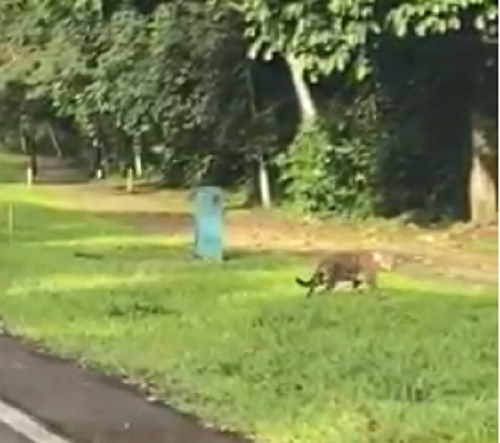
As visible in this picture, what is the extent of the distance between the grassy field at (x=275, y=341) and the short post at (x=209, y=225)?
57cm

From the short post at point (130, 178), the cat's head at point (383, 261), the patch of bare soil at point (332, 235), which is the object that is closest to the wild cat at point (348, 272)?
the cat's head at point (383, 261)

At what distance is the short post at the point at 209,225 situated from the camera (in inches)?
1083

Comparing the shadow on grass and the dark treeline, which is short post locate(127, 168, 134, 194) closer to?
the dark treeline

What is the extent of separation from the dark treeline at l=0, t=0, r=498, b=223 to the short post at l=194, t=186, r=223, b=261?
3.19m

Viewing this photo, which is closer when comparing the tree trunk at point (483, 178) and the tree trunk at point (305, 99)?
the tree trunk at point (483, 178)

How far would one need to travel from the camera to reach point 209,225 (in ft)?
90.5

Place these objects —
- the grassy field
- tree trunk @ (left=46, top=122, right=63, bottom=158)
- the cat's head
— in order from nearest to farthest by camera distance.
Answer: the grassy field < the cat's head < tree trunk @ (left=46, top=122, right=63, bottom=158)

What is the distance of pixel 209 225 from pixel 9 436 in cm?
1635

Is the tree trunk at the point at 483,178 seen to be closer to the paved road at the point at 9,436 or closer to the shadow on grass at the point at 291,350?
the shadow on grass at the point at 291,350

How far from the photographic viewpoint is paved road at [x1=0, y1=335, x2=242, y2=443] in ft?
36.1

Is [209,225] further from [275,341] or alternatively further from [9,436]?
[9,436]

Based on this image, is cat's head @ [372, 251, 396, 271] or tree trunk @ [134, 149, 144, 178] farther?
tree trunk @ [134, 149, 144, 178]

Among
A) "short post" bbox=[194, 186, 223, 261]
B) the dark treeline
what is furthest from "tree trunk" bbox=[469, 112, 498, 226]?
"short post" bbox=[194, 186, 223, 261]

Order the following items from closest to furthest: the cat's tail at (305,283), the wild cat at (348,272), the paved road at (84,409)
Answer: the paved road at (84,409) < the wild cat at (348,272) < the cat's tail at (305,283)
